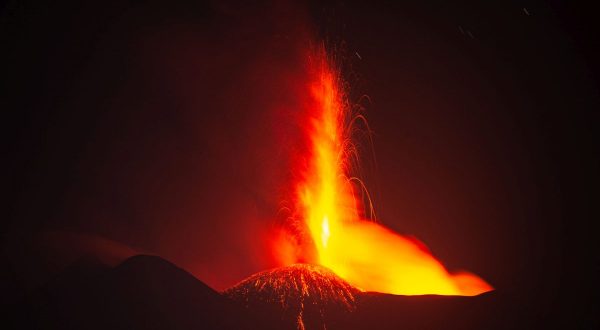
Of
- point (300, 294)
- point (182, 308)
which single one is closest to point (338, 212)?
point (300, 294)

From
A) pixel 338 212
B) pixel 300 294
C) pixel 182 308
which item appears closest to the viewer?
pixel 182 308

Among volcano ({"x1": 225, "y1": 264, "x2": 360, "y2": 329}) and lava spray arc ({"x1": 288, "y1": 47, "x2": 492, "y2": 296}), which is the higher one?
lava spray arc ({"x1": 288, "y1": 47, "x2": 492, "y2": 296})

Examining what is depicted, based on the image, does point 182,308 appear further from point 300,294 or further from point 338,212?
point 338,212

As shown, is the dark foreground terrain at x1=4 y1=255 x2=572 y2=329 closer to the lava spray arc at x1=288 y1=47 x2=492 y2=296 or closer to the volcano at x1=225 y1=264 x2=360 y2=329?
the volcano at x1=225 y1=264 x2=360 y2=329

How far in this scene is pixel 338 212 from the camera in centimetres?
2283

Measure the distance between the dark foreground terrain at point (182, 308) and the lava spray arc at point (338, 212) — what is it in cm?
501

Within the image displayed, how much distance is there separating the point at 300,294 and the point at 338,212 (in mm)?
7701

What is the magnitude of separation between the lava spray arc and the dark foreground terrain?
501 cm

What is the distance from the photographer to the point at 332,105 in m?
21.3

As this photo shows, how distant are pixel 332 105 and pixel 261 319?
393 inches

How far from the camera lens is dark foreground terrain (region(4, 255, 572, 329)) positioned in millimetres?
13148

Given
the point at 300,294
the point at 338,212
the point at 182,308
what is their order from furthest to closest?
1. the point at 338,212
2. the point at 300,294
3. the point at 182,308

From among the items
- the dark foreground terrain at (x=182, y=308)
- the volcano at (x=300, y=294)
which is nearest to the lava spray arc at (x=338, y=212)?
the volcano at (x=300, y=294)

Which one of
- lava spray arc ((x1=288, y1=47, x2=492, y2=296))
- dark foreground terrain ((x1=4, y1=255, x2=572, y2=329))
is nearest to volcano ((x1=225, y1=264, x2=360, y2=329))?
dark foreground terrain ((x1=4, y1=255, x2=572, y2=329))
